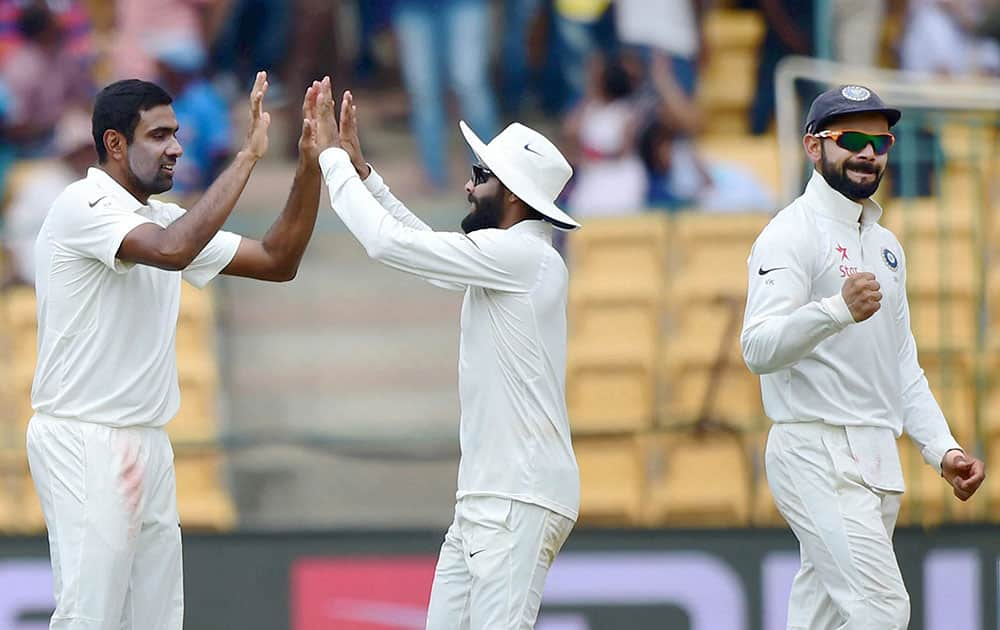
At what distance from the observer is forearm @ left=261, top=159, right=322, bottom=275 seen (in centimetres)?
495

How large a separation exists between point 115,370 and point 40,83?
492cm

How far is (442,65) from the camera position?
9.30 m

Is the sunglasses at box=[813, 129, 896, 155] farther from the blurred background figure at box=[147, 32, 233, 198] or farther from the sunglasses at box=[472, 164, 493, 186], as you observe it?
the blurred background figure at box=[147, 32, 233, 198]

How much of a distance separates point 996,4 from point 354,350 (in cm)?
419

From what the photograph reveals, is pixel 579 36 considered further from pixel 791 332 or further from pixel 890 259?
pixel 791 332

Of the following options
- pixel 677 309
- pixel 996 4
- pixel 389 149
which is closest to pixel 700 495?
pixel 677 309

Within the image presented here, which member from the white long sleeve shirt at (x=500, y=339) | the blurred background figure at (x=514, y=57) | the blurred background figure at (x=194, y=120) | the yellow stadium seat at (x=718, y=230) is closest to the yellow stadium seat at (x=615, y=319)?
the yellow stadium seat at (x=718, y=230)

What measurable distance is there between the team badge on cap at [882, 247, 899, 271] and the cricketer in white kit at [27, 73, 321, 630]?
1553 millimetres

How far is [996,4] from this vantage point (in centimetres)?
986

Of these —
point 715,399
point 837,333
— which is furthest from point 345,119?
point 715,399

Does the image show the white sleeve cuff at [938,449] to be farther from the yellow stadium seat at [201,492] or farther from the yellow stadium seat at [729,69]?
the yellow stadium seat at [729,69]

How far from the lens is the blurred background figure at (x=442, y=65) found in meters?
9.24

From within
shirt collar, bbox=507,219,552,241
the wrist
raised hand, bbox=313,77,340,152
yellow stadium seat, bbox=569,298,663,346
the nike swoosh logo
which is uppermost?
raised hand, bbox=313,77,340,152

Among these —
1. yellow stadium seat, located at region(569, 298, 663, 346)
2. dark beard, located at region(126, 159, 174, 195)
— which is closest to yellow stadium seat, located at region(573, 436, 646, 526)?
yellow stadium seat, located at region(569, 298, 663, 346)
